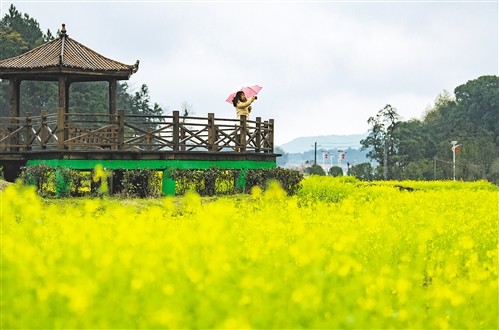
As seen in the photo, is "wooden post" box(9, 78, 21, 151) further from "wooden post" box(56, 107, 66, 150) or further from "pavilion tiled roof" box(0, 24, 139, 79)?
"wooden post" box(56, 107, 66, 150)

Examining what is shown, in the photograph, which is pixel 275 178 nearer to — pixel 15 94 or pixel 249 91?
pixel 249 91

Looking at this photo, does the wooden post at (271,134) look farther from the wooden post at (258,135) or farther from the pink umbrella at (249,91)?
the pink umbrella at (249,91)

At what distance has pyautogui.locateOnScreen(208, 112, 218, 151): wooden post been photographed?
18594mm

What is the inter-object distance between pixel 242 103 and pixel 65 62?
429 centimetres

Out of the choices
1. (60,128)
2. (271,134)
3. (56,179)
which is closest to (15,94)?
(60,128)

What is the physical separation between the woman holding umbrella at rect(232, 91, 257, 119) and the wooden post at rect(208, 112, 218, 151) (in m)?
1.26

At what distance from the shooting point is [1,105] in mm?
49156

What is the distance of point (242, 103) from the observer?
784 inches

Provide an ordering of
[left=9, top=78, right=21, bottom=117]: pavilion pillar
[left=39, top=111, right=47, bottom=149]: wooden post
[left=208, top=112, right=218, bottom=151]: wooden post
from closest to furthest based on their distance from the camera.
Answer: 1. [left=39, top=111, right=47, bottom=149]: wooden post
2. [left=208, top=112, right=218, bottom=151]: wooden post
3. [left=9, top=78, right=21, bottom=117]: pavilion pillar

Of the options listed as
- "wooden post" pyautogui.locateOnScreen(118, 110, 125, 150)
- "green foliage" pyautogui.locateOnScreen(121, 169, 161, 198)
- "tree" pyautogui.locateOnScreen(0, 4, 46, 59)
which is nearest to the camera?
"green foliage" pyautogui.locateOnScreen(121, 169, 161, 198)

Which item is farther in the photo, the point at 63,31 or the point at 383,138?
the point at 383,138

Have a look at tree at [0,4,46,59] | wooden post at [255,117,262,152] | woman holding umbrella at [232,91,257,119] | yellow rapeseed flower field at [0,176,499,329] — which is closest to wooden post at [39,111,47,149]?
woman holding umbrella at [232,91,257,119]

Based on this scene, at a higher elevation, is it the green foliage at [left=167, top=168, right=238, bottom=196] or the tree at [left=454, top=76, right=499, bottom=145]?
the tree at [left=454, top=76, right=499, bottom=145]

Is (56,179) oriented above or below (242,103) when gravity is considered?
below
